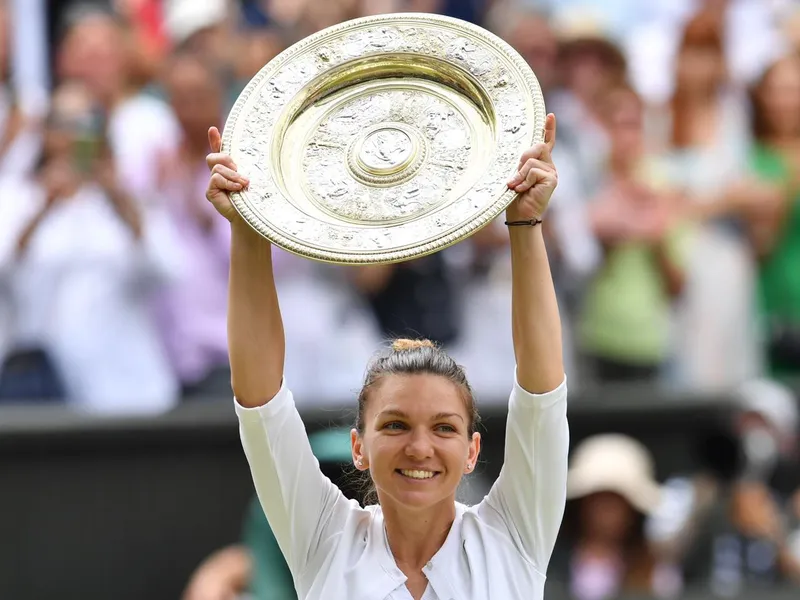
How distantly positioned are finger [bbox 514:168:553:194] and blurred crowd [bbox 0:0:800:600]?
9.17 ft

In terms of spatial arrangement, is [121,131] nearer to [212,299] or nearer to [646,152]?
[212,299]

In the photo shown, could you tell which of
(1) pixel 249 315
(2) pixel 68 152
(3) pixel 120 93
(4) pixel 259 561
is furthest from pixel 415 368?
(3) pixel 120 93

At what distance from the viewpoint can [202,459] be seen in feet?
19.5

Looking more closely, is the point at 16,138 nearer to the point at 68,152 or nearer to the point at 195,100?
the point at 68,152

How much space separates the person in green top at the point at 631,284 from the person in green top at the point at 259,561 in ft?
4.83

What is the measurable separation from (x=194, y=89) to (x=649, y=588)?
2723 mm

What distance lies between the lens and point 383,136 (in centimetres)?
311

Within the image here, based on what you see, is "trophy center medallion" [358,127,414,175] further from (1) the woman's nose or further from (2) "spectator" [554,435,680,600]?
(2) "spectator" [554,435,680,600]

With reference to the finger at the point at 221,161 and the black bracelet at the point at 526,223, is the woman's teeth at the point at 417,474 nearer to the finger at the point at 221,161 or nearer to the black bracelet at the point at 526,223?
the black bracelet at the point at 526,223

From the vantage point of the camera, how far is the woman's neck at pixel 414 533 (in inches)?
115

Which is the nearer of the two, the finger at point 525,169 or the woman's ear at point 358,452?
the finger at point 525,169

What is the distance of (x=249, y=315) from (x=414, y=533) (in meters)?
0.52

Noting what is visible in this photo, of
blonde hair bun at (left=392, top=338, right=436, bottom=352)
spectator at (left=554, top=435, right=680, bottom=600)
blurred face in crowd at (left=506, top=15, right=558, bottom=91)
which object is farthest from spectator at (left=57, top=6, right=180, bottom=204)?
blonde hair bun at (left=392, top=338, right=436, bottom=352)

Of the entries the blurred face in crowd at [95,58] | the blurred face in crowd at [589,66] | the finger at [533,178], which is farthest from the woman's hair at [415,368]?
the blurred face in crowd at [589,66]
